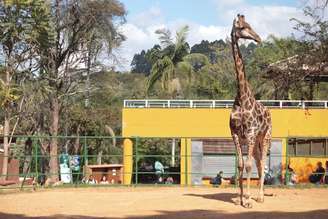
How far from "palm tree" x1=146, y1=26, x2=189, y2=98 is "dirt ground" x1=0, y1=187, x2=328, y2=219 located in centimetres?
2697

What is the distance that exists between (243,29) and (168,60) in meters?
29.8

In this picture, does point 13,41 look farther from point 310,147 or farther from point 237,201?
point 237,201

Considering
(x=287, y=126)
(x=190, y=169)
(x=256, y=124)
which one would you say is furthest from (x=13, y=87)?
(x=256, y=124)

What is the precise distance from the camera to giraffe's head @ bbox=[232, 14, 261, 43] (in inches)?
510

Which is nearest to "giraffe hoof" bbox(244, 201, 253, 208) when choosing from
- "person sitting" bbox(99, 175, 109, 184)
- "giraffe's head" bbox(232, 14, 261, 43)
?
"giraffe's head" bbox(232, 14, 261, 43)

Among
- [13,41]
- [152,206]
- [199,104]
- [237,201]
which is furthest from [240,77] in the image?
[13,41]

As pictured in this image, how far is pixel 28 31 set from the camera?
28.9 metres

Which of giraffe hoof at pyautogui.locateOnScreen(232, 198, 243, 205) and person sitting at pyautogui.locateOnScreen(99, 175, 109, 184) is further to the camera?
person sitting at pyautogui.locateOnScreen(99, 175, 109, 184)

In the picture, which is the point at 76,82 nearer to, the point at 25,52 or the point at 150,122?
the point at 25,52

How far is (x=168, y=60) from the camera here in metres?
42.7

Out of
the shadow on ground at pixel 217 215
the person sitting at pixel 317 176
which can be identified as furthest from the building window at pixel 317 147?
the shadow on ground at pixel 217 215

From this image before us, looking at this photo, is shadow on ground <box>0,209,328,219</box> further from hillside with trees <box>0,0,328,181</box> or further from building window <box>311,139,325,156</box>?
building window <box>311,139,325,156</box>

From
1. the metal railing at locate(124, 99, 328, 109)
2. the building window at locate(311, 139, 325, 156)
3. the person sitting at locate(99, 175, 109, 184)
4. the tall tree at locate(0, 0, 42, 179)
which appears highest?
the tall tree at locate(0, 0, 42, 179)

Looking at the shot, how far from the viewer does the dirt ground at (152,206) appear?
1174 centimetres
